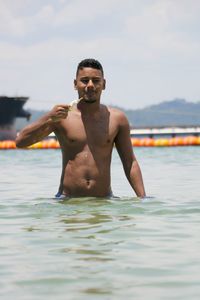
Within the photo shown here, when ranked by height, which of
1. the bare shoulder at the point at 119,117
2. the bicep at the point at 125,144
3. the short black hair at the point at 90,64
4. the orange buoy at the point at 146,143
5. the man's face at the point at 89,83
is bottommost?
the orange buoy at the point at 146,143

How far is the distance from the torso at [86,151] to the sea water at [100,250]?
0.51 feet

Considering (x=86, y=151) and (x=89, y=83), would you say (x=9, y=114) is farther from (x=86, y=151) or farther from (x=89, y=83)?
(x=89, y=83)

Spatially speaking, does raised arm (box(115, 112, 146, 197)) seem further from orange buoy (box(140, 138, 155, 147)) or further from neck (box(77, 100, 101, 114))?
orange buoy (box(140, 138, 155, 147))

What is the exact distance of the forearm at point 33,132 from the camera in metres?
7.66

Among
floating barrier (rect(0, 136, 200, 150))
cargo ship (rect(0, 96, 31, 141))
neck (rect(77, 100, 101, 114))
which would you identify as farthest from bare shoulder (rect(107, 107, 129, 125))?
cargo ship (rect(0, 96, 31, 141))

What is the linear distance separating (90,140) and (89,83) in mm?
672

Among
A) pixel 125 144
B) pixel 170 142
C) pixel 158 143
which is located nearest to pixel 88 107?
pixel 125 144

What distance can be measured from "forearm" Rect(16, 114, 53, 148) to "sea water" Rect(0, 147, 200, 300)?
76cm

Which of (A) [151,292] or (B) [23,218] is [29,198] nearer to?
(B) [23,218]

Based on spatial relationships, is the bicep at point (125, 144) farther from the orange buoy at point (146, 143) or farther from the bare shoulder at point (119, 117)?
the orange buoy at point (146, 143)

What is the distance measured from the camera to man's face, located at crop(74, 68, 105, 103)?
7852mm

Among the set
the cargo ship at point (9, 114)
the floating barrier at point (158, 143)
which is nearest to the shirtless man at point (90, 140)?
the floating barrier at point (158, 143)

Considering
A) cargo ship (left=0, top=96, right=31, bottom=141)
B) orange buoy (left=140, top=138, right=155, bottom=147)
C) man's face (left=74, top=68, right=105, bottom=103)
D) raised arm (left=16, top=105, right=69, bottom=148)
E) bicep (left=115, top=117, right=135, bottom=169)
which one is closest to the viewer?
raised arm (left=16, top=105, right=69, bottom=148)

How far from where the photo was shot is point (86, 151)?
8148 millimetres
